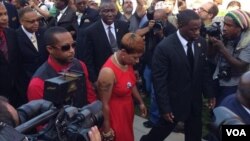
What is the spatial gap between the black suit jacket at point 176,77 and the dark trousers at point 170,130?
124 millimetres

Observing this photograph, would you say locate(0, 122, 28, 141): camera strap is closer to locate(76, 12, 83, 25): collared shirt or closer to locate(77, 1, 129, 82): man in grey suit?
locate(77, 1, 129, 82): man in grey suit

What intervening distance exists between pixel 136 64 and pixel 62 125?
9.75 ft

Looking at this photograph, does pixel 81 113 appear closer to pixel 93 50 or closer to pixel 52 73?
pixel 52 73

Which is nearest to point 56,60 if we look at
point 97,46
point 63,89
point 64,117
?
point 63,89

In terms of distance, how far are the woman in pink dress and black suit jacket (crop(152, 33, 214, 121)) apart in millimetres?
573

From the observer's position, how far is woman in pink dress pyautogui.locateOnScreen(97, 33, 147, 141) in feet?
12.7

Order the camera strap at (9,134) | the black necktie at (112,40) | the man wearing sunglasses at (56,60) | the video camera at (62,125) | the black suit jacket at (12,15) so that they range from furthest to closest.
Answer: the black suit jacket at (12,15), the black necktie at (112,40), the man wearing sunglasses at (56,60), the video camera at (62,125), the camera strap at (9,134)

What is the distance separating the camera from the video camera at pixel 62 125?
2148 millimetres

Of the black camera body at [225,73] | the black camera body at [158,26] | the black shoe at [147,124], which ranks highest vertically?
the black camera body at [158,26]

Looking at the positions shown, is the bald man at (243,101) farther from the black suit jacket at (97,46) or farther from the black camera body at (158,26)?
the black camera body at (158,26)

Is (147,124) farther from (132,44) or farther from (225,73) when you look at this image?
(132,44)

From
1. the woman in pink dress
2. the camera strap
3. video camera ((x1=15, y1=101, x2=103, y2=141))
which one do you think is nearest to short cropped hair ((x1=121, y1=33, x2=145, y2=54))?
the woman in pink dress

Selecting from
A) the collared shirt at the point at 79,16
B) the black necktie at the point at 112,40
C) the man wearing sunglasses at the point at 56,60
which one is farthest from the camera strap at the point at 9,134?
the collared shirt at the point at 79,16

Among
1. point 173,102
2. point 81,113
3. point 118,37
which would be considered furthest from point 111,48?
point 81,113
